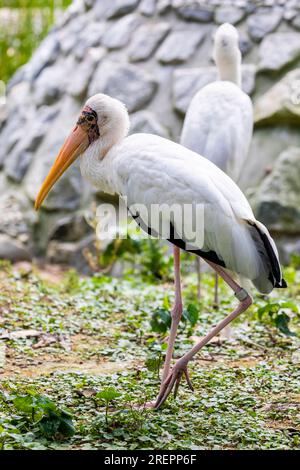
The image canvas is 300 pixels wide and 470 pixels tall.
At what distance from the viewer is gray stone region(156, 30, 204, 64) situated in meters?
8.72

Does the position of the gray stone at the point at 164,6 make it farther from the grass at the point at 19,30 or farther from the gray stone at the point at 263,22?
the grass at the point at 19,30

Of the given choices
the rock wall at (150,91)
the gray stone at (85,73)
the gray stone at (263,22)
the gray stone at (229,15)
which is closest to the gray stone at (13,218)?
the rock wall at (150,91)

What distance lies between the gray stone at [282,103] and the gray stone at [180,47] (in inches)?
35.5

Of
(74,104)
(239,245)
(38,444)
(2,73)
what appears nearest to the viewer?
Answer: (38,444)

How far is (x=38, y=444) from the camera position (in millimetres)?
3604

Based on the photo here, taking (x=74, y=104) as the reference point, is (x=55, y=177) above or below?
above

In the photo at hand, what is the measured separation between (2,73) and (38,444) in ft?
30.6

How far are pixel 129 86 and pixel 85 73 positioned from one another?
68cm

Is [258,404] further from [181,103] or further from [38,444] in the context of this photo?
[181,103]

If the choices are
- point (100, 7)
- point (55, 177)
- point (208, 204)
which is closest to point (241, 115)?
point (55, 177)

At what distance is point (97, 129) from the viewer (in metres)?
4.94

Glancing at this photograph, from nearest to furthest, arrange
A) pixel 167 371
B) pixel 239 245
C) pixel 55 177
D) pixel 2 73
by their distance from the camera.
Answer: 1. pixel 239 245
2. pixel 167 371
3. pixel 55 177
4. pixel 2 73

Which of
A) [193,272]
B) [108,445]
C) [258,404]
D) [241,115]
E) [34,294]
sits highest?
[241,115]

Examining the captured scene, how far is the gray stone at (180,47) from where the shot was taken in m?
8.72
